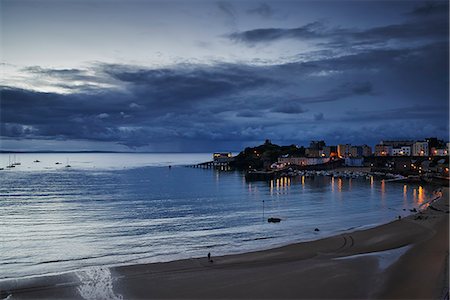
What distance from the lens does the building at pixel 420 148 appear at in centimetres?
12200

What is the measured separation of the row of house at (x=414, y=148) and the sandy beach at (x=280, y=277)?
107220 millimetres

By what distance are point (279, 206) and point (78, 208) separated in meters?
21.0

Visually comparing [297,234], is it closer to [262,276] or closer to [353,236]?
[353,236]

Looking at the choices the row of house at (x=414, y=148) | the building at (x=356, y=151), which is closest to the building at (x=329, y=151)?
the building at (x=356, y=151)

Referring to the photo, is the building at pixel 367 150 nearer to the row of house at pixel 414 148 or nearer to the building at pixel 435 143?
the row of house at pixel 414 148

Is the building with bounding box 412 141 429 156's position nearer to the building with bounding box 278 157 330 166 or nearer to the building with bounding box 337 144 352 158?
the building with bounding box 337 144 352 158

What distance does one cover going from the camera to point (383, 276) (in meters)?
17.3

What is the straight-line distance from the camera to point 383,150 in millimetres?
138375

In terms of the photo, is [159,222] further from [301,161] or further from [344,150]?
[344,150]

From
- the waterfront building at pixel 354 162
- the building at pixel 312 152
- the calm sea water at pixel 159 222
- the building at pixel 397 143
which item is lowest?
the calm sea water at pixel 159 222

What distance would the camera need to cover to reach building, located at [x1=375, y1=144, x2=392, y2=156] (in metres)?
137

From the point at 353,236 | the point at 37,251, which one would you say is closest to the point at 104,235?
the point at 37,251

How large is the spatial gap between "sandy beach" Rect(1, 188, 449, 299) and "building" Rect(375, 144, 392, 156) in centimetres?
12155

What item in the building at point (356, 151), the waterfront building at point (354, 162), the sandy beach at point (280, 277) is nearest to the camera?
the sandy beach at point (280, 277)
